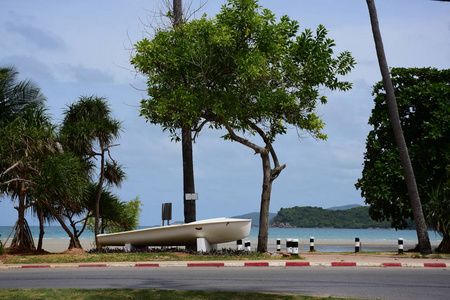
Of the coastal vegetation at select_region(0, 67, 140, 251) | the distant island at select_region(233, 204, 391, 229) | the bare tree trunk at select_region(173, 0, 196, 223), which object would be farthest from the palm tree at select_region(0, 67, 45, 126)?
the distant island at select_region(233, 204, 391, 229)

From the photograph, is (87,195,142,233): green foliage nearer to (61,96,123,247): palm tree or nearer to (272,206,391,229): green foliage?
(61,96,123,247): palm tree

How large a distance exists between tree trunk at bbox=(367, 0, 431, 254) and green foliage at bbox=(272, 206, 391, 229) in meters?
108

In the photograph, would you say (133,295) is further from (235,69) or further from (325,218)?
(325,218)

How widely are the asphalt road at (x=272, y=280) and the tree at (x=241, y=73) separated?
6845mm

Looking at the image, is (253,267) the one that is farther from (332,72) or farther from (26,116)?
(26,116)

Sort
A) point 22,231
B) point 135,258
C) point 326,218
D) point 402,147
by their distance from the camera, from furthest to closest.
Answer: point 326,218
point 22,231
point 402,147
point 135,258

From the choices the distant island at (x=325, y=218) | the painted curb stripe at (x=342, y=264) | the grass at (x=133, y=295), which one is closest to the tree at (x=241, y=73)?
the painted curb stripe at (x=342, y=264)

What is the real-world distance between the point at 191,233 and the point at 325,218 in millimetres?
120999

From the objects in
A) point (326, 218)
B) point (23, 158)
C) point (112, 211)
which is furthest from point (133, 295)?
point (326, 218)

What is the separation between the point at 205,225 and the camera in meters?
19.6

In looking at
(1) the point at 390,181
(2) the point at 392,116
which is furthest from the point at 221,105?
(1) the point at 390,181

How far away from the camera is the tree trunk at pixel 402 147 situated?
20906 millimetres

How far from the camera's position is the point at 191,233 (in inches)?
786

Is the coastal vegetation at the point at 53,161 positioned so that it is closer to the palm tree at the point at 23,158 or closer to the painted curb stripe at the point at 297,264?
the palm tree at the point at 23,158
